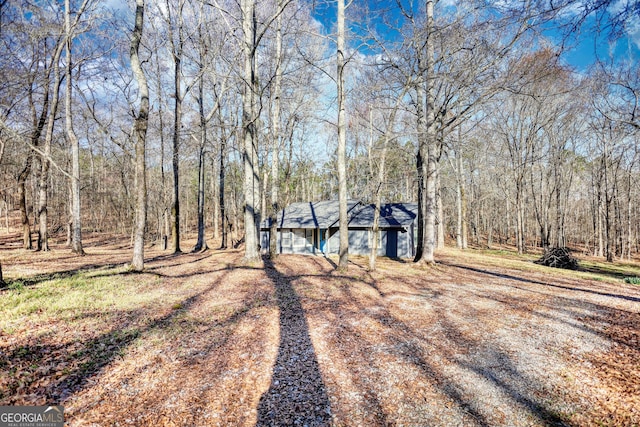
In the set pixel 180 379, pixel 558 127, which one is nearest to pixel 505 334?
pixel 180 379

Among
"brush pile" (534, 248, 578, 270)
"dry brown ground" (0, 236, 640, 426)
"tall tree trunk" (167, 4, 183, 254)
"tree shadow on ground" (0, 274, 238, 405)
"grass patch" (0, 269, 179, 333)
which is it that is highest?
"tall tree trunk" (167, 4, 183, 254)

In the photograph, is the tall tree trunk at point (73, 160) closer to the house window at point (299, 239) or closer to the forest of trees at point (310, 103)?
the forest of trees at point (310, 103)

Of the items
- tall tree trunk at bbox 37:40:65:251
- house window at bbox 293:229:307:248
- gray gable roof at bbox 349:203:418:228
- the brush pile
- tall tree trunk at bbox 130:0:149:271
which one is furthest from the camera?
house window at bbox 293:229:307:248

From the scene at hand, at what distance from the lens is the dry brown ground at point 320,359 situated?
313 cm

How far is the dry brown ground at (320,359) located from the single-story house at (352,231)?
1085 centimetres

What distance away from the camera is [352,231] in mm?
19406

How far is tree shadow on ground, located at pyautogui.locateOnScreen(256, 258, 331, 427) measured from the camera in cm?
303

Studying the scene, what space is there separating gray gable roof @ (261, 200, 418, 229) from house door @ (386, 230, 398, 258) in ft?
2.49

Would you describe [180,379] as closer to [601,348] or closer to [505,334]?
[505,334]

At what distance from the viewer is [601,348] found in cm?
484

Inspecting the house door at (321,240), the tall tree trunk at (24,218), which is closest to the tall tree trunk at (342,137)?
the house door at (321,240)

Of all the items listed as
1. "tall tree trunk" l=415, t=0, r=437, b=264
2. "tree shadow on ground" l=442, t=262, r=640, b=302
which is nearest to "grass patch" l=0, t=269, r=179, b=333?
"tall tree trunk" l=415, t=0, r=437, b=264

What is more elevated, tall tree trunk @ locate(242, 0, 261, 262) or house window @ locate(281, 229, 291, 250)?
tall tree trunk @ locate(242, 0, 261, 262)

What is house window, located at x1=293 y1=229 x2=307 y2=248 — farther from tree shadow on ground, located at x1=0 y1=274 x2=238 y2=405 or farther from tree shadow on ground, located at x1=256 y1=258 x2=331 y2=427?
tree shadow on ground, located at x1=0 y1=274 x2=238 y2=405
